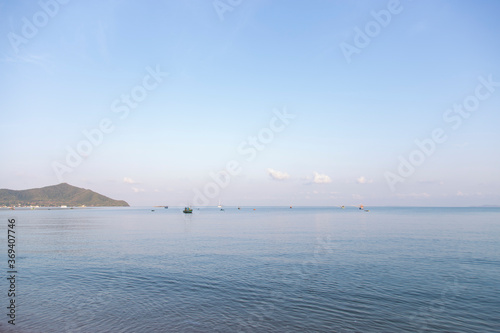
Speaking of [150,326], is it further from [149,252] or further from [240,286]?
[149,252]

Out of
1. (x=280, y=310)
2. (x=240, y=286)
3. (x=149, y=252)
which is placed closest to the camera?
(x=280, y=310)

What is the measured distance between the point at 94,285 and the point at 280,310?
758 inches

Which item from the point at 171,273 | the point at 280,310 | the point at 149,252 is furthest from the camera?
the point at 149,252

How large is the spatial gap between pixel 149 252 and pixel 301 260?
82.5 feet

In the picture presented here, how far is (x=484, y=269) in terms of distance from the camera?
36.1 m

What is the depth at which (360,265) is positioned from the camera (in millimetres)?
37969

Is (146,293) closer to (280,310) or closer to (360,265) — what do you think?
(280,310)

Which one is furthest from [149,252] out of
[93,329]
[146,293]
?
[93,329]

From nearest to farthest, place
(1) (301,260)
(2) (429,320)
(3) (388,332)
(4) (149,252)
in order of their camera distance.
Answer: (3) (388,332), (2) (429,320), (1) (301,260), (4) (149,252)

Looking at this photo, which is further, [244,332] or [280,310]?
[280,310]

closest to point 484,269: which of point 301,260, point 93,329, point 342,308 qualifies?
point 301,260

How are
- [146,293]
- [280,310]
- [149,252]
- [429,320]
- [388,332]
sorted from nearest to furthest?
[388,332], [429,320], [280,310], [146,293], [149,252]

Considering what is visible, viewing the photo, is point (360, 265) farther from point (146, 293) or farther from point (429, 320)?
point (146, 293)

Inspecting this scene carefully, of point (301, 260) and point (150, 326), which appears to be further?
point (301, 260)
